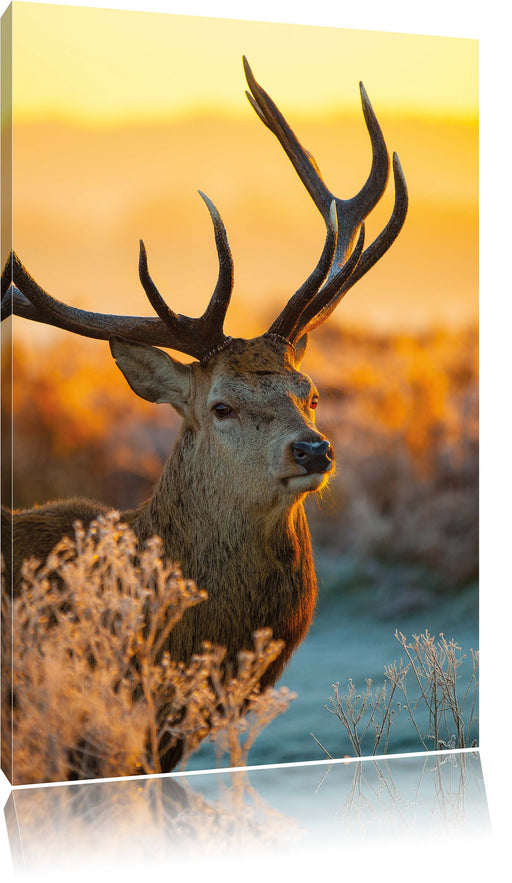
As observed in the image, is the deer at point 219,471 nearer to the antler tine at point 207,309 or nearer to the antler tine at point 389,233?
the antler tine at point 207,309

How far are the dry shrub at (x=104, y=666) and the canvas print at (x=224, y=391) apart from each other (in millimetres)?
10

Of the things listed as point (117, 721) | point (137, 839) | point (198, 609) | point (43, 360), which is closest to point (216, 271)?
point (43, 360)

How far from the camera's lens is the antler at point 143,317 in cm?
525

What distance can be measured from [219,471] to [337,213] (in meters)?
1.38

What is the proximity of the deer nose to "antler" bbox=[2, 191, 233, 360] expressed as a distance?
2.16 feet

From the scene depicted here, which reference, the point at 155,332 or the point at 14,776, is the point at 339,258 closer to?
the point at 155,332

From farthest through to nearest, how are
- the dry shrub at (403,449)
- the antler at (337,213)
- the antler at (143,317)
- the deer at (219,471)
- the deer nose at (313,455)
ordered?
the dry shrub at (403,449) → the antler at (337,213) → the deer at (219,471) → the antler at (143,317) → the deer nose at (313,455)

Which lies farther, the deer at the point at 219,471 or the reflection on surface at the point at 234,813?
the deer at the point at 219,471

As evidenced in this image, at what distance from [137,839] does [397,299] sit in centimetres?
275

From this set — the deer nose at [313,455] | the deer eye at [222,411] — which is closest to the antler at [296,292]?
the deer eye at [222,411]

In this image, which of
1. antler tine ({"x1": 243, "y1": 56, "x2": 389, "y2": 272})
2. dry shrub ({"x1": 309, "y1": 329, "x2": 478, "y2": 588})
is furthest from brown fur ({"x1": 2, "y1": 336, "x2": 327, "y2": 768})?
antler tine ({"x1": 243, "y1": 56, "x2": 389, "y2": 272})

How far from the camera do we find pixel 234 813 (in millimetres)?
4980

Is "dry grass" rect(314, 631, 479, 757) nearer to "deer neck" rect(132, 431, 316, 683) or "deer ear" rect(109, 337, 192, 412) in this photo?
"deer neck" rect(132, 431, 316, 683)

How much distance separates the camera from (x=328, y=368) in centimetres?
596
